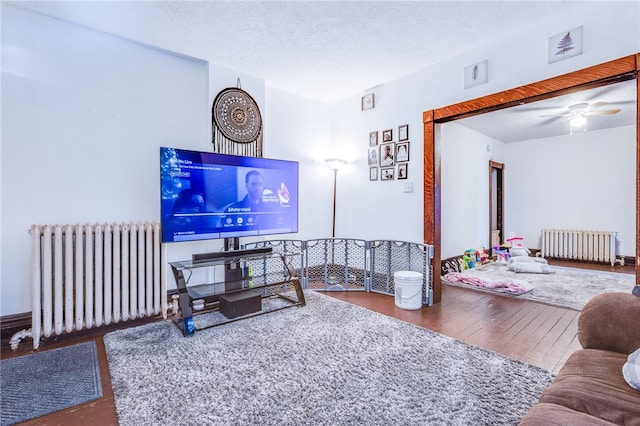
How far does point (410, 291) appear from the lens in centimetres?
301

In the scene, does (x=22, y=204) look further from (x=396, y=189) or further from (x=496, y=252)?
(x=496, y=252)

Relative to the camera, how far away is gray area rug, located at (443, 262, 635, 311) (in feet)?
10.9

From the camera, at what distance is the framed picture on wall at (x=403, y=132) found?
3.48m

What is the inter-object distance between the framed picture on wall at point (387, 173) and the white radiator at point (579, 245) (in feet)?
15.0

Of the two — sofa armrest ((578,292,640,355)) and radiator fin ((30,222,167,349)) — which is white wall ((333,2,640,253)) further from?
radiator fin ((30,222,167,349))

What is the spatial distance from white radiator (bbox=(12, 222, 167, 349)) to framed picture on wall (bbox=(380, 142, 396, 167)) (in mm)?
2538

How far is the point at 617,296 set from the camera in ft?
4.47

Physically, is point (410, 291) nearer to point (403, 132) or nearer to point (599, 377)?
point (403, 132)

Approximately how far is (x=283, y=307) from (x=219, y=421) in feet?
5.02

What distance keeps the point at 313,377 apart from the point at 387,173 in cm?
254

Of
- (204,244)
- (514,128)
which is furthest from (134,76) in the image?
(514,128)

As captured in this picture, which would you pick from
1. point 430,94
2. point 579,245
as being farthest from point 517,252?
point 430,94

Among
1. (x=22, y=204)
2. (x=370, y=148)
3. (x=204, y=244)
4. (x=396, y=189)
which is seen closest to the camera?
(x=22, y=204)

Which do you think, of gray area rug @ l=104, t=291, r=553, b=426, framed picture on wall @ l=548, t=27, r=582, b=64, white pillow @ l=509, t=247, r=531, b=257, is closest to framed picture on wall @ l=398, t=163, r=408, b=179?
framed picture on wall @ l=548, t=27, r=582, b=64
